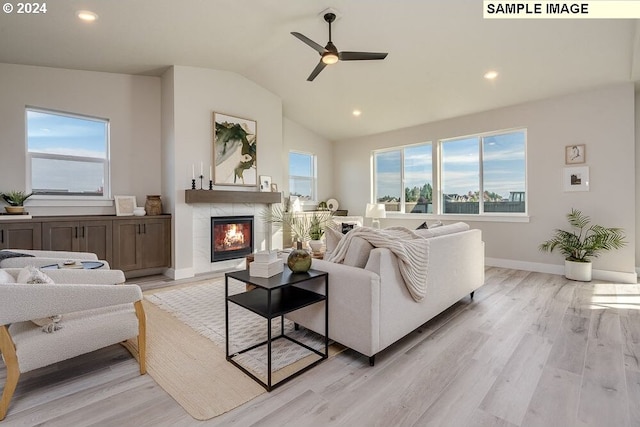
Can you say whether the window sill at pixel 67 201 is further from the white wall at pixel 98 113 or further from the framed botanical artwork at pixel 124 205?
the framed botanical artwork at pixel 124 205

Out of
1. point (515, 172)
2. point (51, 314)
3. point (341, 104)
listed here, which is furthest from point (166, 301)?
point (515, 172)

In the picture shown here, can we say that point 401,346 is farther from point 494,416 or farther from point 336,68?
point 336,68

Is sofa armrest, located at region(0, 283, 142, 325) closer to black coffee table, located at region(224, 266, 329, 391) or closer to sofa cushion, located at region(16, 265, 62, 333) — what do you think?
sofa cushion, located at region(16, 265, 62, 333)

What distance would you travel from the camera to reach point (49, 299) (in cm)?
158

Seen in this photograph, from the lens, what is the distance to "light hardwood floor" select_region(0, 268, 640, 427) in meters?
1.54

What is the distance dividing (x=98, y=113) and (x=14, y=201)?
5.18 feet

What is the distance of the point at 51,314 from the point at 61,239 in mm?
2790

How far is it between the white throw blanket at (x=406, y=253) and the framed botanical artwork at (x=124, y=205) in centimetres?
353

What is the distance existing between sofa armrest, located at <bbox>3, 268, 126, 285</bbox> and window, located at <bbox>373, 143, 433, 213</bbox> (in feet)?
17.7

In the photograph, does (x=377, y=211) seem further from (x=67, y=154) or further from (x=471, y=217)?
(x=67, y=154)

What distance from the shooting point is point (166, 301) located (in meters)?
3.37

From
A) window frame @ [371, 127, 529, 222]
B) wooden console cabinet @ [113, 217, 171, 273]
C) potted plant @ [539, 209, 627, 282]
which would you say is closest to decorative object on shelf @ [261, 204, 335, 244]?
window frame @ [371, 127, 529, 222]

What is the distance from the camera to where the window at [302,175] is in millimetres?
6809

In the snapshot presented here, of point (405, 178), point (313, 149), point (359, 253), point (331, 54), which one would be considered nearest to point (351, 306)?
point (359, 253)
